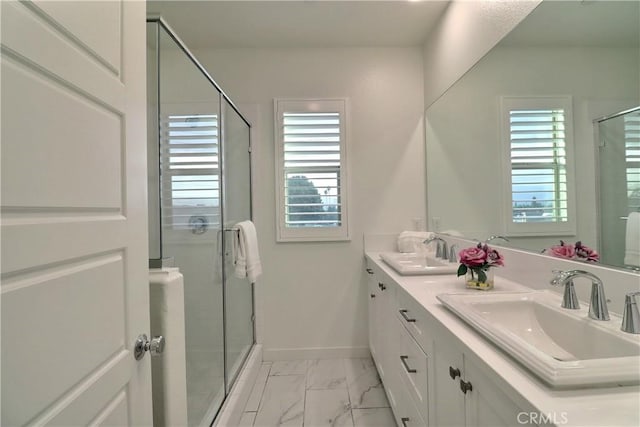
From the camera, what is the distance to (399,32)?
2.24 m

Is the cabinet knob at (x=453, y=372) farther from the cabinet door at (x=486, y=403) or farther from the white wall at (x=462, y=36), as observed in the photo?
the white wall at (x=462, y=36)

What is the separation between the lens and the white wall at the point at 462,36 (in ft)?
4.59

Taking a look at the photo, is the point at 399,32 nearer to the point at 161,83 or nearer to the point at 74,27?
the point at 161,83

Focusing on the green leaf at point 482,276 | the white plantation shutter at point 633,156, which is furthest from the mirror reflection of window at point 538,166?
the green leaf at point 482,276

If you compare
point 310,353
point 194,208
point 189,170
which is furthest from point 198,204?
point 310,353

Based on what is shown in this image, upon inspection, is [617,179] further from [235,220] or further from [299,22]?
[299,22]

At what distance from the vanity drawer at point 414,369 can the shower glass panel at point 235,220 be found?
1.10 m

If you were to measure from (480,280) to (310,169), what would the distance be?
1545 mm

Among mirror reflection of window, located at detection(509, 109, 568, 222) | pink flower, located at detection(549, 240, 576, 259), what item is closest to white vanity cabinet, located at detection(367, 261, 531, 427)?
pink flower, located at detection(549, 240, 576, 259)

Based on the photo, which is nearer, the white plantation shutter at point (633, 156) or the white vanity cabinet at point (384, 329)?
the white plantation shutter at point (633, 156)

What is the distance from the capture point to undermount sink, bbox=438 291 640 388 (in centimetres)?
58

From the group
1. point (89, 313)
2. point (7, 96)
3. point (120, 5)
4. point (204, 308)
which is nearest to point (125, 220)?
point (89, 313)

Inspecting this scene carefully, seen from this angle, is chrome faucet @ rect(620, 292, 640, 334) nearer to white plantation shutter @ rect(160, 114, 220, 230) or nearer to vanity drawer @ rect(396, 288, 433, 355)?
vanity drawer @ rect(396, 288, 433, 355)

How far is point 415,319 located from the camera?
4.01ft
